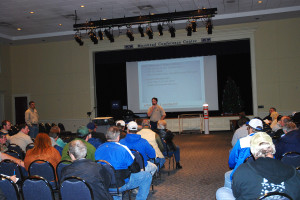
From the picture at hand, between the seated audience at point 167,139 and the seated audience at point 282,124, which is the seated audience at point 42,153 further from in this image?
the seated audience at point 282,124

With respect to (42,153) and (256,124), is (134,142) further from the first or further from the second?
(256,124)

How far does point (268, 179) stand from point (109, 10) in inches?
375

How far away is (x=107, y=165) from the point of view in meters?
3.48

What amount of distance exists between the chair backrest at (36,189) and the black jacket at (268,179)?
1.80 meters

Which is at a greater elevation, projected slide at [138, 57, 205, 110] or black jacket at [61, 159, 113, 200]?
projected slide at [138, 57, 205, 110]

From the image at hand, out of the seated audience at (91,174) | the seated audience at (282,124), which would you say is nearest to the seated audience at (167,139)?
the seated audience at (282,124)

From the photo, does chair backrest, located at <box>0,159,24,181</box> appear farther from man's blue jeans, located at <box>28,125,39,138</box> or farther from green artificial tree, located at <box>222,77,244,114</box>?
green artificial tree, located at <box>222,77,244,114</box>

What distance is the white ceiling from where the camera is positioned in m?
9.88

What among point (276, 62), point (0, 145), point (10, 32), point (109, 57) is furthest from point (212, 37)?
point (0, 145)

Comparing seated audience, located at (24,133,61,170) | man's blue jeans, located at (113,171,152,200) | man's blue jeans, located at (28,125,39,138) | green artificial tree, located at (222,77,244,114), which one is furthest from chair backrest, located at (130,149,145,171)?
green artificial tree, located at (222,77,244,114)

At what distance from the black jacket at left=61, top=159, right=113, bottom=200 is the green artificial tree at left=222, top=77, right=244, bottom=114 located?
10813 mm

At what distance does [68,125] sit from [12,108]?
3.22 m

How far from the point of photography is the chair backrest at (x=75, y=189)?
9.02ft

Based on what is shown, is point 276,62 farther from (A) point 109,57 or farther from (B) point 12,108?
(B) point 12,108
